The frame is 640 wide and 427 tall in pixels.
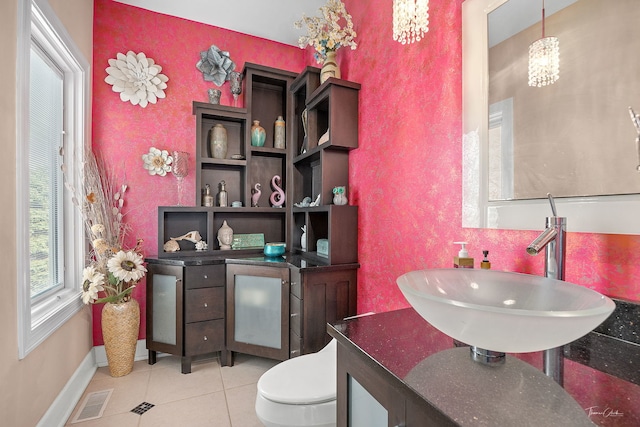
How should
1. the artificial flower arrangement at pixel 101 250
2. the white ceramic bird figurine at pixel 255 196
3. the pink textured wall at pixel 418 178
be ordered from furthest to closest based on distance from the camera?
the white ceramic bird figurine at pixel 255 196, the artificial flower arrangement at pixel 101 250, the pink textured wall at pixel 418 178

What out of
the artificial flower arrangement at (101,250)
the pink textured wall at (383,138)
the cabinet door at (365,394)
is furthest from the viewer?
the artificial flower arrangement at (101,250)

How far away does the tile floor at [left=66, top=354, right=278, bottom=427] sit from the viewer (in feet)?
5.95

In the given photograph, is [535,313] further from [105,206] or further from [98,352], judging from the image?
[98,352]

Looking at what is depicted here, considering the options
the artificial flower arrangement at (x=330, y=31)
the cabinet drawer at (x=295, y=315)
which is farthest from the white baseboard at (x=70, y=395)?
the artificial flower arrangement at (x=330, y=31)

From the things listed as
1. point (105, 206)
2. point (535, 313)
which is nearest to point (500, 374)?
point (535, 313)

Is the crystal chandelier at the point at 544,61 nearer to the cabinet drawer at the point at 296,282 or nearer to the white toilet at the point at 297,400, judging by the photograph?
the white toilet at the point at 297,400

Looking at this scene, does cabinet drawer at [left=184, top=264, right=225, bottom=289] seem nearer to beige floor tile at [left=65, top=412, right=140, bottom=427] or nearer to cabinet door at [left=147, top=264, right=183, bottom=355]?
cabinet door at [left=147, top=264, right=183, bottom=355]

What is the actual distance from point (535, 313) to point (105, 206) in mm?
2768

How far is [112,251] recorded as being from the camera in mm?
2285

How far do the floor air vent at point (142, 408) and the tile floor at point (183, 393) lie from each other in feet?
0.07

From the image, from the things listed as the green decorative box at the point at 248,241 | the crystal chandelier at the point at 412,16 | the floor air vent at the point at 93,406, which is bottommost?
the floor air vent at the point at 93,406

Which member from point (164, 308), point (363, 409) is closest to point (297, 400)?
point (363, 409)

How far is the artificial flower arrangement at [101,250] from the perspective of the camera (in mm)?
2141

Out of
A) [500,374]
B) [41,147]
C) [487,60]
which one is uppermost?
[487,60]
